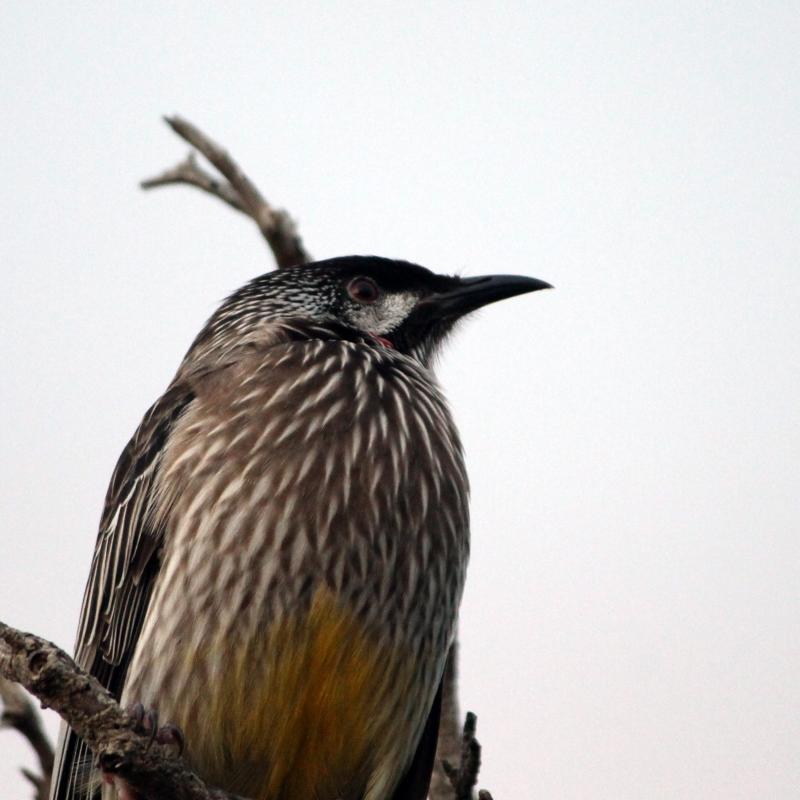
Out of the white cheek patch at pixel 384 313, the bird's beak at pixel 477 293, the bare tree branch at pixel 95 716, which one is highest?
the bird's beak at pixel 477 293

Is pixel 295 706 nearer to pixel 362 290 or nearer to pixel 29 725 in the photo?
pixel 29 725

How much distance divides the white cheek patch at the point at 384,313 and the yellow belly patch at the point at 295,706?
1.70 metres

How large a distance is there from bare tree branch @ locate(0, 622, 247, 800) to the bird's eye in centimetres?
257

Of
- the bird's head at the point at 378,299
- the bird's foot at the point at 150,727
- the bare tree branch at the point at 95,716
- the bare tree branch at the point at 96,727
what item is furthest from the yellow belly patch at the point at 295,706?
the bird's head at the point at 378,299

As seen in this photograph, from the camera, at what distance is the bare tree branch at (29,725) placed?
4324 mm

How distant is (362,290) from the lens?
18.6 feet

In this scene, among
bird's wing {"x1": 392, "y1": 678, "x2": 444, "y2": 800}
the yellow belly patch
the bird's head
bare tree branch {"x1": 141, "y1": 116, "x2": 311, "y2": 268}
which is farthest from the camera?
bare tree branch {"x1": 141, "y1": 116, "x2": 311, "y2": 268}

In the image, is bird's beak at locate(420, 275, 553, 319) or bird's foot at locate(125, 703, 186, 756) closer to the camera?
bird's foot at locate(125, 703, 186, 756)

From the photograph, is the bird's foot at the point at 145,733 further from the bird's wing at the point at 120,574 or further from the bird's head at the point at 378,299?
the bird's head at the point at 378,299

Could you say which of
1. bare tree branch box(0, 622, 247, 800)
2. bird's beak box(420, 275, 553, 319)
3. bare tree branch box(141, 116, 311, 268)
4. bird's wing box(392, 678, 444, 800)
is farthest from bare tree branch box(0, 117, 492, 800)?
bare tree branch box(141, 116, 311, 268)

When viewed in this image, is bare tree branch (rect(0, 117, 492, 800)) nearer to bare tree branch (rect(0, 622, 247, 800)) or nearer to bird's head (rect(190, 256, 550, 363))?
bare tree branch (rect(0, 622, 247, 800))

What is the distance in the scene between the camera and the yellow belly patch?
13.7 feet

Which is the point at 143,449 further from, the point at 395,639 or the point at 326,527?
the point at 395,639

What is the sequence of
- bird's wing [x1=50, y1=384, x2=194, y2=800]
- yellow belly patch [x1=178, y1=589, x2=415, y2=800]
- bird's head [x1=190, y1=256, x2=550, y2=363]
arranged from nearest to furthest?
1. yellow belly patch [x1=178, y1=589, x2=415, y2=800]
2. bird's wing [x1=50, y1=384, x2=194, y2=800]
3. bird's head [x1=190, y1=256, x2=550, y2=363]
